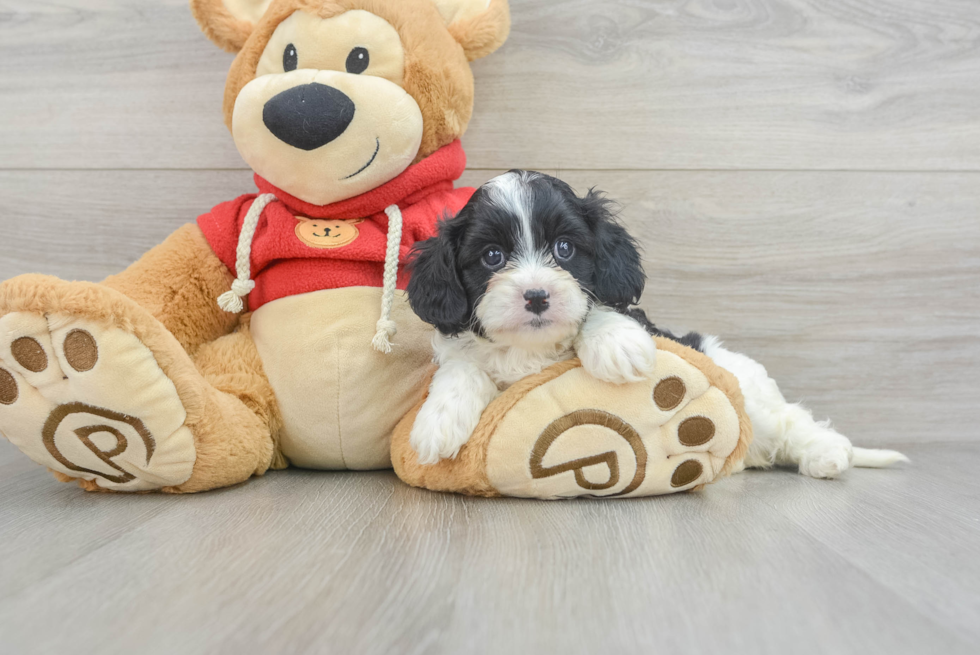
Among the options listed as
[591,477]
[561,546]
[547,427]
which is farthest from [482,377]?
[561,546]

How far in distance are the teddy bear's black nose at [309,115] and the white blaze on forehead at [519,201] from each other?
1.18ft

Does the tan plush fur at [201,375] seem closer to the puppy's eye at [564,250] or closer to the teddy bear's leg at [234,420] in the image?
the teddy bear's leg at [234,420]

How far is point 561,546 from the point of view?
105 centimetres

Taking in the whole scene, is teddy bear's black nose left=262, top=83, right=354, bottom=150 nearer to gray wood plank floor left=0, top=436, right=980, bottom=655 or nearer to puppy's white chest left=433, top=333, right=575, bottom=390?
puppy's white chest left=433, top=333, right=575, bottom=390

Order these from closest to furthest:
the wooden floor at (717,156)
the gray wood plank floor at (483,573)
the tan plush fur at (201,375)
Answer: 1. the gray wood plank floor at (483,573)
2. the tan plush fur at (201,375)
3. the wooden floor at (717,156)

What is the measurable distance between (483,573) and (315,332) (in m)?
0.73

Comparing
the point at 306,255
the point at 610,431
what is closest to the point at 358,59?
the point at 306,255

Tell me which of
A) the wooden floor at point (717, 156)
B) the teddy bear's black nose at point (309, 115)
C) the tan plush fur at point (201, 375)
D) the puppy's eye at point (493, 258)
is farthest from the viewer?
the wooden floor at point (717, 156)

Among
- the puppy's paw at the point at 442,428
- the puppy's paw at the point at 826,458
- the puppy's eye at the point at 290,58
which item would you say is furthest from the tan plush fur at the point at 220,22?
the puppy's paw at the point at 826,458

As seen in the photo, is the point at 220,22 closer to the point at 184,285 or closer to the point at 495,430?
the point at 184,285

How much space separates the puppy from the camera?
1222 mm

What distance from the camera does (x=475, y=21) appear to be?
159 cm

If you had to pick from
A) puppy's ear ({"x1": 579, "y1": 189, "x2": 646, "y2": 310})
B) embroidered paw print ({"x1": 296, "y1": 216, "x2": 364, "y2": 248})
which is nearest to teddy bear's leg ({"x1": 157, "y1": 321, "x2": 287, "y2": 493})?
embroidered paw print ({"x1": 296, "y1": 216, "x2": 364, "y2": 248})

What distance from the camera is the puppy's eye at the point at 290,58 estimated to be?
1.50 meters
